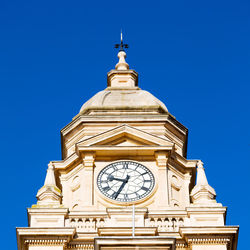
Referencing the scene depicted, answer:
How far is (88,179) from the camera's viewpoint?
42.1 meters

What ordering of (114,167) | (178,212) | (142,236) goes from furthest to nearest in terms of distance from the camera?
(114,167) < (178,212) < (142,236)

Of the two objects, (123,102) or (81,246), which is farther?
(123,102)

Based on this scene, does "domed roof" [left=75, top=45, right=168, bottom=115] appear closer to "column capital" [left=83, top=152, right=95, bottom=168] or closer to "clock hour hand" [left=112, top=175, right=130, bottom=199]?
"column capital" [left=83, top=152, right=95, bottom=168]

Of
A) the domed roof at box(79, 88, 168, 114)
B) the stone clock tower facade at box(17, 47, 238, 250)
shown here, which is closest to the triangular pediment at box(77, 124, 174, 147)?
the stone clock tower facade at box(17, 47, 238, 250)

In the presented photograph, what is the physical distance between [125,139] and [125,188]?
256cm

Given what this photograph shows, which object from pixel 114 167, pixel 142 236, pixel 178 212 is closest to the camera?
pixel 142 236

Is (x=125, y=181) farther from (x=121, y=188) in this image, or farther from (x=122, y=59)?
(x=122, y=59)

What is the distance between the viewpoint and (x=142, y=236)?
36.9 meters

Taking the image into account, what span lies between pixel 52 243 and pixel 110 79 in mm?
13695

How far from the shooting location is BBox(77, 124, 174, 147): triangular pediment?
142ft

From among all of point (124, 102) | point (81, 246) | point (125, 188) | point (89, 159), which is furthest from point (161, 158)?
point (81, 246)

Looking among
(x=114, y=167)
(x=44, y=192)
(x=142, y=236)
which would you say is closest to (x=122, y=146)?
(x=114, y=167)

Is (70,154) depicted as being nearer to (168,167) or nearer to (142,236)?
(168,167)

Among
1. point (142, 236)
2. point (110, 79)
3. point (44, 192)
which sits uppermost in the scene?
point (110, 79)
